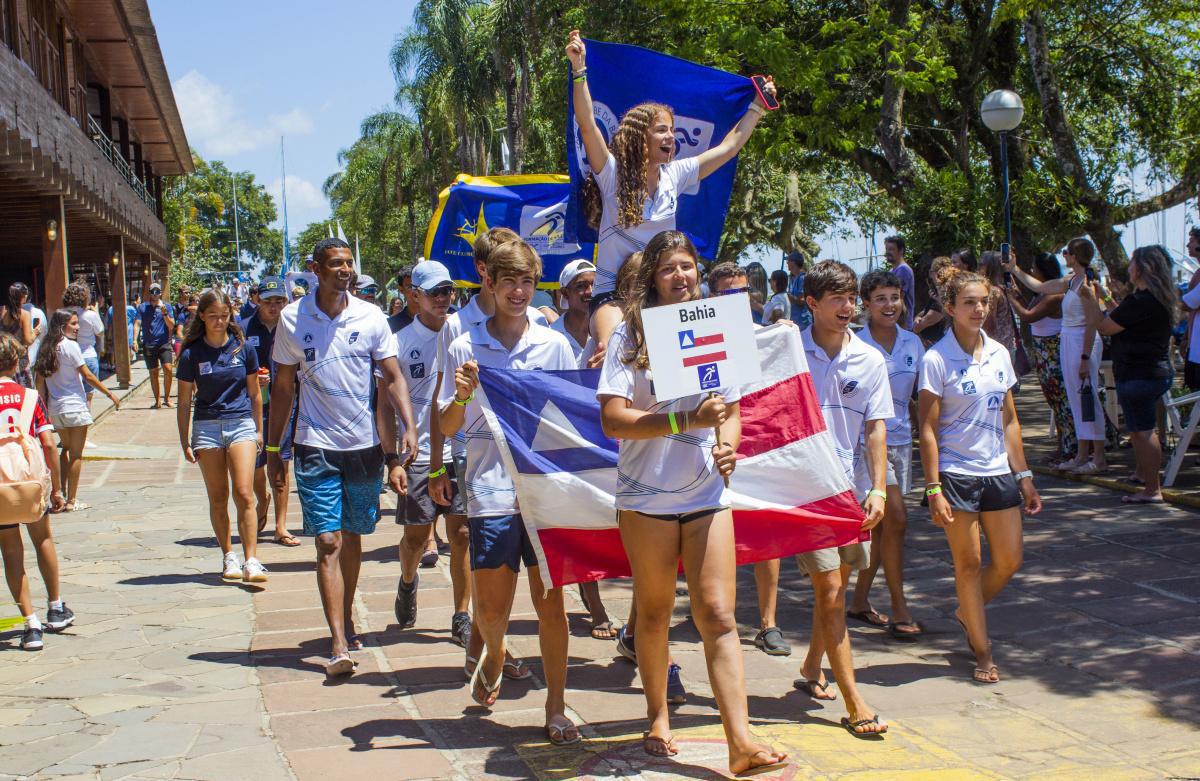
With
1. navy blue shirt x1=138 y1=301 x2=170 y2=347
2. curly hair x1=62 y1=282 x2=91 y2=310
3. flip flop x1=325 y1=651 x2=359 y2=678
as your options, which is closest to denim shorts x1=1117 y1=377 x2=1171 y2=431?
flip flop x1=325 y1=651 x2=359 y2=678

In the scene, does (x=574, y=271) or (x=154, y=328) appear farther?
(x=154, y=328)

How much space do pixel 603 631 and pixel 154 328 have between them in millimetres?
15942

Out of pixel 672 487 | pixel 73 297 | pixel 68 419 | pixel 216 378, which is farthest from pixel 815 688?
pixel 73 297

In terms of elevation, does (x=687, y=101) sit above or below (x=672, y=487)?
above

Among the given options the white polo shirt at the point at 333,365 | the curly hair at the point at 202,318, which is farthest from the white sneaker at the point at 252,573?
the white polo shirt at the point at 333,365

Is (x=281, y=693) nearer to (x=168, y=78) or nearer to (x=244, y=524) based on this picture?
(x=244, y=524)

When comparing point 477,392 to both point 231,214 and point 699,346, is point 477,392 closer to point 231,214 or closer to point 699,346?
point 699,346

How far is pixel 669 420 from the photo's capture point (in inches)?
173

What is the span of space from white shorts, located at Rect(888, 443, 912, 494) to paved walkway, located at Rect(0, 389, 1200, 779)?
0.85m

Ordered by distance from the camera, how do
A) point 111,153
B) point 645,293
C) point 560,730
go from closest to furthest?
point 645,293 → point 560,730 → point 111,153

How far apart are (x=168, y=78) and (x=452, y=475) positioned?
29.0 meters

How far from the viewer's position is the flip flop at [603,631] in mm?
6688

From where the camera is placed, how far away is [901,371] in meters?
6.91

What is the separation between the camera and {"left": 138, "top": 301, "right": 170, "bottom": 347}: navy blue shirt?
20.6 metres
